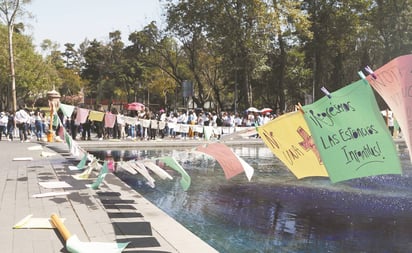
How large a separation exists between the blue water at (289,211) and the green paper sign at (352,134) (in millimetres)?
2120

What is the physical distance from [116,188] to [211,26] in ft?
92.7

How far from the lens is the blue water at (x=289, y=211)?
7.59 m

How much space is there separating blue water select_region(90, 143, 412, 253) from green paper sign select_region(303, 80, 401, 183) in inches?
83.5

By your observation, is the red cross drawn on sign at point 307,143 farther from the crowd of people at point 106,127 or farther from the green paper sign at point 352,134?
the crowd of people at point 106,127

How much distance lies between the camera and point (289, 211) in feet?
32.0

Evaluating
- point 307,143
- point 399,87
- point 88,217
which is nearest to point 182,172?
point 88,217

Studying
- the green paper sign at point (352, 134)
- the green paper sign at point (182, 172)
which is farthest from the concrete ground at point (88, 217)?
the green paper sign at point (352, 134)

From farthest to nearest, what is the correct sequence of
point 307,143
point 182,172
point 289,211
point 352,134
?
point 289,211 < point 182,172 < point 307,143 < point 352,134

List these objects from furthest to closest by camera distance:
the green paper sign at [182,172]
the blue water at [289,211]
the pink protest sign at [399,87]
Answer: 1. the blue water at [289,211]
2. the green paper sign at [182,172]
3. the pink protest sign at [399,87]

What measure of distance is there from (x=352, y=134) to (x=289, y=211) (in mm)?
4563

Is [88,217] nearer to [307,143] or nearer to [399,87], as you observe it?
[307,143]

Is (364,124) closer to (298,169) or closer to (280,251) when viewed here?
(298,169)

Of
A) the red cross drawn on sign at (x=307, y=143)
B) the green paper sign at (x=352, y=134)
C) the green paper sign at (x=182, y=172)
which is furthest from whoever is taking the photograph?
the green paper sign at (x=182, y=172)

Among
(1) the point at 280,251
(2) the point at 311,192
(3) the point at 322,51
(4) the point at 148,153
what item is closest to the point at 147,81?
(3) the point at 322,51
